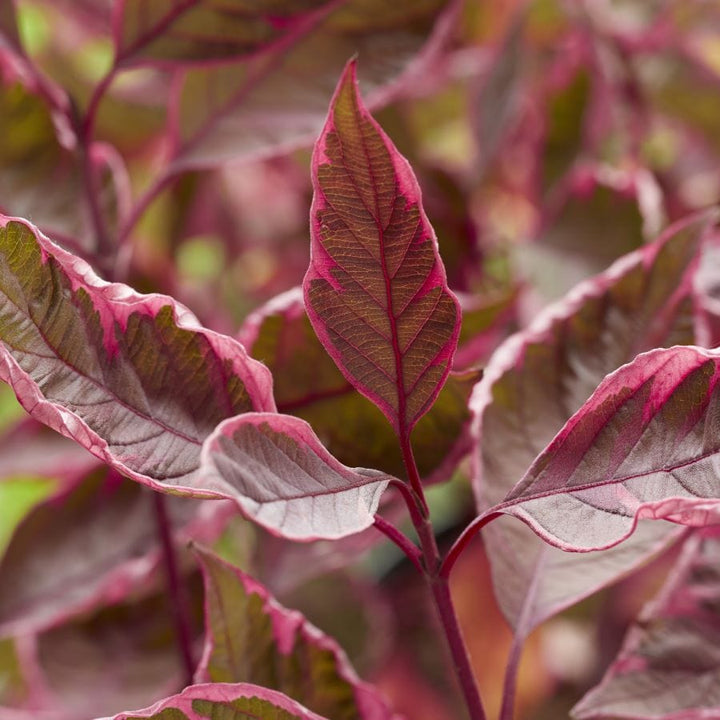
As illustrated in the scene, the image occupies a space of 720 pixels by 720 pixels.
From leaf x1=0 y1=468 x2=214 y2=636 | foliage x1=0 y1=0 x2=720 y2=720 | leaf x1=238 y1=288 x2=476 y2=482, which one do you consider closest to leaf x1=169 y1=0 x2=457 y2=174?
foliage x1=0 y1=0 x2=720 y2=720

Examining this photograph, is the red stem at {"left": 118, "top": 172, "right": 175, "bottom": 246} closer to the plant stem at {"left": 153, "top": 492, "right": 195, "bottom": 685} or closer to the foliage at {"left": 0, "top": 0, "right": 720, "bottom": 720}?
the foliage at {"left": 0, "top": 0, "right": 720, "bottom": 720}

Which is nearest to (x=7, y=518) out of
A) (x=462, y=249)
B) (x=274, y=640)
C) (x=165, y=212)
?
(x=165, y=212)

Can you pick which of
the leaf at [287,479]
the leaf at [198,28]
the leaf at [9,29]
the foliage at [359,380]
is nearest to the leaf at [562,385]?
the foliage at [359,380]

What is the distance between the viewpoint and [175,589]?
53cm

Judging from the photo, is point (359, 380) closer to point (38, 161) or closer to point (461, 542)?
point (461, 542)

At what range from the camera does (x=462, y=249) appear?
791 mm

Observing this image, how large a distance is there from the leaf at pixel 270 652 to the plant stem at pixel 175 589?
0.10 meters

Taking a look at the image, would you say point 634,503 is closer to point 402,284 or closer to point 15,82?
point 402,284

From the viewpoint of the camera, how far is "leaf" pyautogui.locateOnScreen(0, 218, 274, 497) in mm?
332

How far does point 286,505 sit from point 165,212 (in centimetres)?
70

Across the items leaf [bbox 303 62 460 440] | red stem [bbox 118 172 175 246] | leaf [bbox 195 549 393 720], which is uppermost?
leaf [bbox 303 62 460 440]

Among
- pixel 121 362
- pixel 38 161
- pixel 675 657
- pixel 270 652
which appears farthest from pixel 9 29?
pixel 675 657

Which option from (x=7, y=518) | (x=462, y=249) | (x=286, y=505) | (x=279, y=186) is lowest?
(x=7, y=518)

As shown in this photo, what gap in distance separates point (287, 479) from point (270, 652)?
0.15 metres
